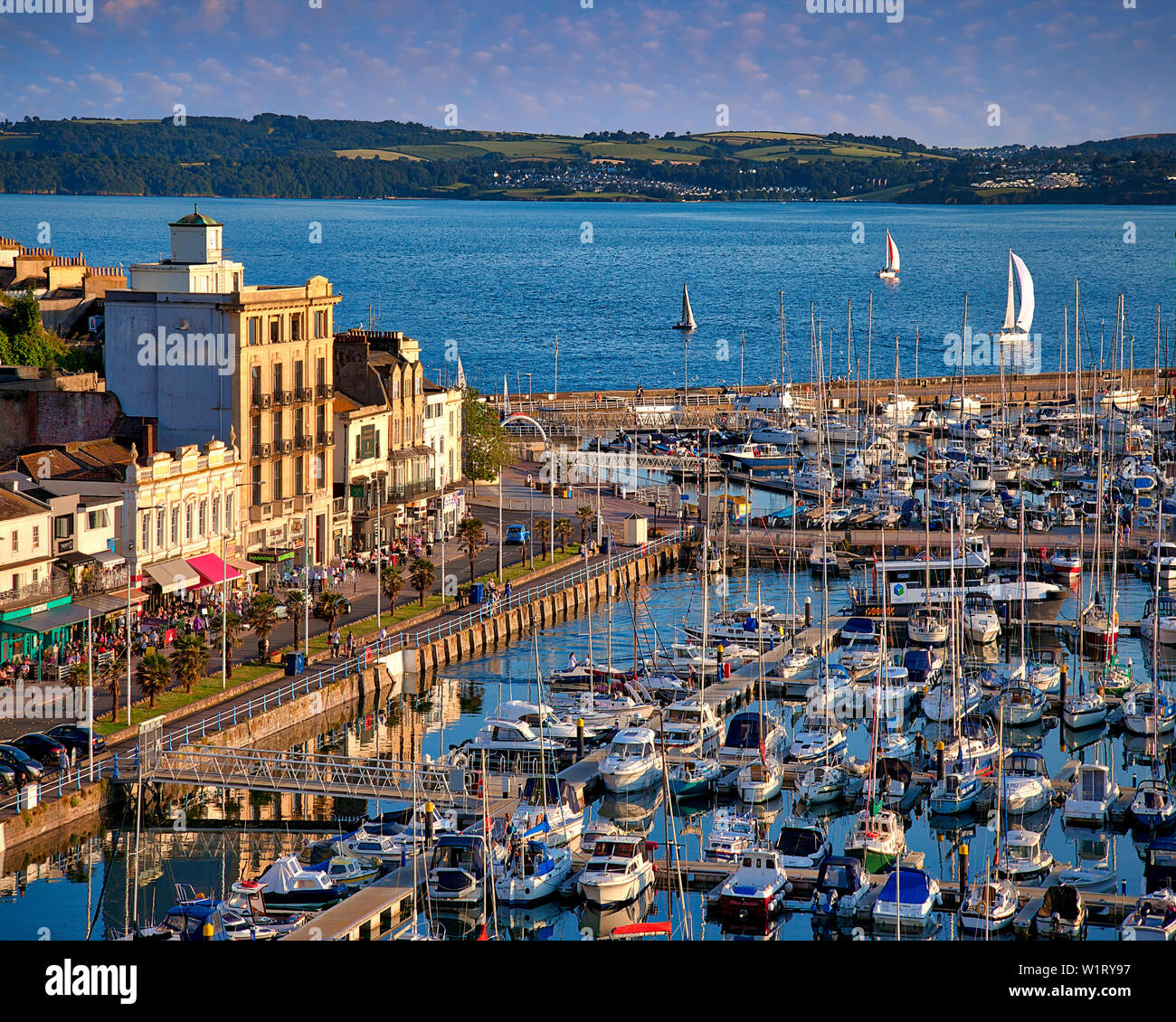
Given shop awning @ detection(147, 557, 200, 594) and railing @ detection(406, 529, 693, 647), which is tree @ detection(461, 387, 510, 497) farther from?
shop awning @ detection(147, 557, 200, 594)

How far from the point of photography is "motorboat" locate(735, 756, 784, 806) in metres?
45.1

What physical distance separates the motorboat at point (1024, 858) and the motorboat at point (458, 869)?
11.3 metres

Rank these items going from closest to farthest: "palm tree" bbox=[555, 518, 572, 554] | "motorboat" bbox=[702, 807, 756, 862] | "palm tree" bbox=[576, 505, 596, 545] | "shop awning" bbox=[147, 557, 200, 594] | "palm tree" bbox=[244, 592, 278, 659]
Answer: "motorboat" bbox=[702, 807, 756, 862] → "palm tree" bbox=[244, 592, 278, 659] → "shop awning" bbox=[147, 557, 200, 594] → "palm tree" bbox=[576, 505, 596, 545] → "palm tree" bbox=[555, 518, 572, 554]

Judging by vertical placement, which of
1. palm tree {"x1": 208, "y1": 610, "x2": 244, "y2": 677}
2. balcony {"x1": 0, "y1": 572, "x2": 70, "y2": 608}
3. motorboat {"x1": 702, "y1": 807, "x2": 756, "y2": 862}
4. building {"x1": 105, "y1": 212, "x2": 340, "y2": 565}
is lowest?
motorboat {"x1": 702, "y1": 807, "x2": 756, "y2": 862}

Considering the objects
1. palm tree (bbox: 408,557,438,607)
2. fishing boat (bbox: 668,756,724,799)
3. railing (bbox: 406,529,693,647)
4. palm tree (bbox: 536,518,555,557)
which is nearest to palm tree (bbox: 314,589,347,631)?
railing (bbox: 406,529,693,647)

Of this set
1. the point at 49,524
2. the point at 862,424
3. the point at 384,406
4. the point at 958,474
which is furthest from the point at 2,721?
the point at 862,424

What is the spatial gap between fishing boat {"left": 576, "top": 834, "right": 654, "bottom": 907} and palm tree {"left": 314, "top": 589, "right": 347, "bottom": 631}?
20.2m

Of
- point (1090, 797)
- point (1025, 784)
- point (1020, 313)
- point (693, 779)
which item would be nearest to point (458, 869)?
point (693, 779)

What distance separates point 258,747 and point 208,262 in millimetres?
24478

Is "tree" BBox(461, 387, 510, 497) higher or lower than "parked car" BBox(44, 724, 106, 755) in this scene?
higher

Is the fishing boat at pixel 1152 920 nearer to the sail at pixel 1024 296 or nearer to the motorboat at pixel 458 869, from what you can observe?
the motorboat at pixel 458 869

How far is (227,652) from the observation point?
5316cm

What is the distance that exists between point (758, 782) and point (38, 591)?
2172 cm
